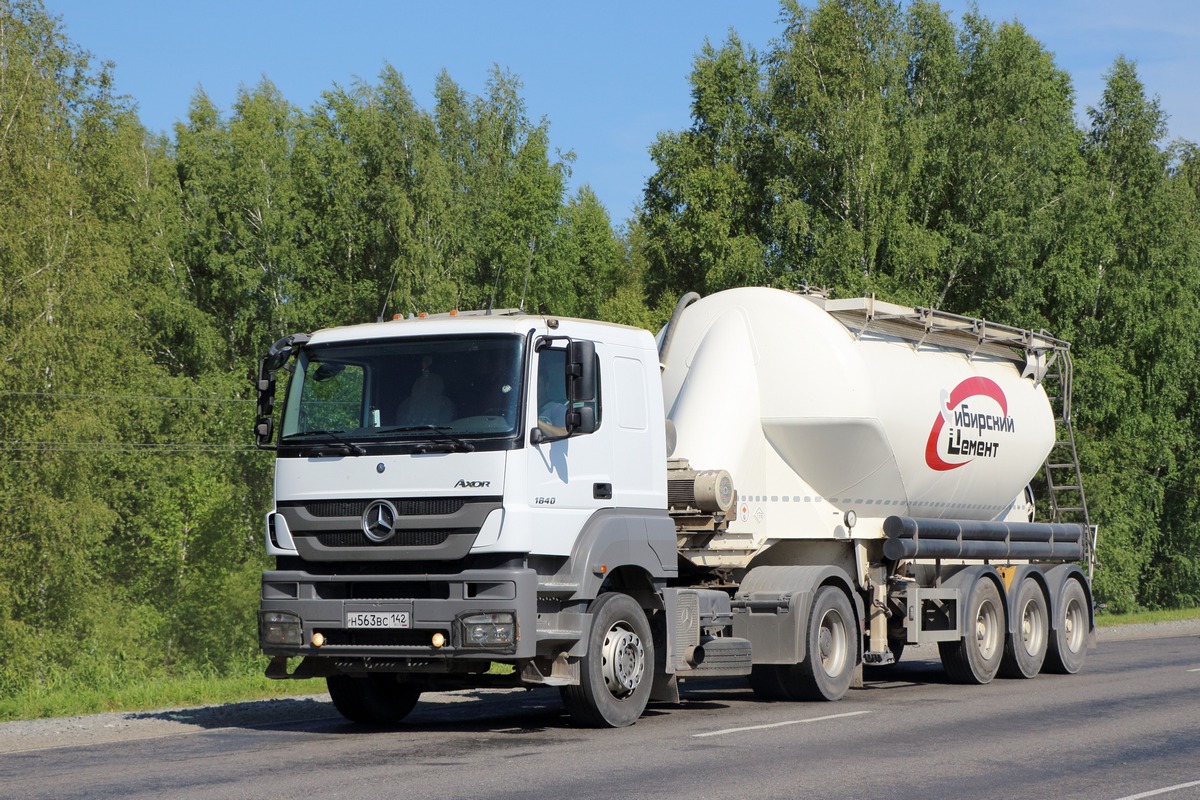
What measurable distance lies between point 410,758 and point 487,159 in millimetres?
41876

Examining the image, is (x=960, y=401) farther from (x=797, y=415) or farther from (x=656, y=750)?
(x=656, y=750)

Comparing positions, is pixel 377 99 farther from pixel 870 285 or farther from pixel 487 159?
pixel 870 285

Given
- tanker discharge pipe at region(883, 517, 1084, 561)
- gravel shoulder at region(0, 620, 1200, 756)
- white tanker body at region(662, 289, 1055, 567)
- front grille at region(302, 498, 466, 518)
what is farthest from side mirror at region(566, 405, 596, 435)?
tanker discharge pipe at region(883, 517, 1084, 561)

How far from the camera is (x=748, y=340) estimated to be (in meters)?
14.4

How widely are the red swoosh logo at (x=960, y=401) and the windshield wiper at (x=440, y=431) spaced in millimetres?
6832

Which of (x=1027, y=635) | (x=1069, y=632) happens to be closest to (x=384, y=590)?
(x=1027, y=635)

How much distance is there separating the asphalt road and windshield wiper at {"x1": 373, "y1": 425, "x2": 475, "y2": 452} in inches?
85.5

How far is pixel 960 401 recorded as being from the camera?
16.6m

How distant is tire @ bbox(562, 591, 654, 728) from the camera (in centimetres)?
1101

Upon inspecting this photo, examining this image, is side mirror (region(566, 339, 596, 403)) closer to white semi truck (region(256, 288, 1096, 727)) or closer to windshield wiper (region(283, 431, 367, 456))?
white semi truck (region(256, 288, 1096, 727))

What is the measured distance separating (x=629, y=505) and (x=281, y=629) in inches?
115

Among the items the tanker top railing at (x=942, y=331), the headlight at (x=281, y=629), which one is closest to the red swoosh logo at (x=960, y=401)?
the tanker top railing at (x=942, y=331)

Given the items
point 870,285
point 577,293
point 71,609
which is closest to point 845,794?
point 71,609

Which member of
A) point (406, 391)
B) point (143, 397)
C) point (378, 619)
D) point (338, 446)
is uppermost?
point (143, 397)
